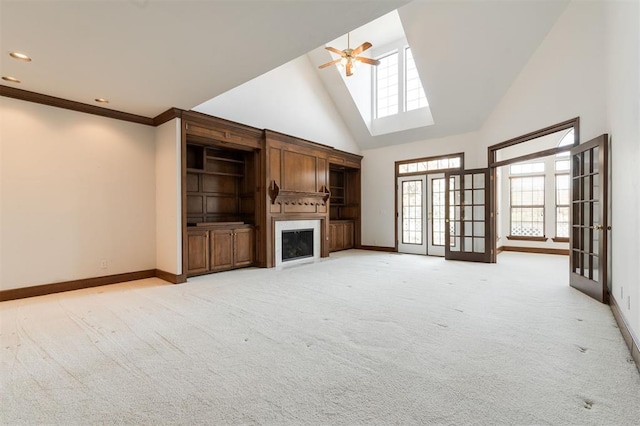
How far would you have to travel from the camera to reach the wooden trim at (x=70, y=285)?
3934 mm

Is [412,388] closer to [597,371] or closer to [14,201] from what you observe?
[597,371]

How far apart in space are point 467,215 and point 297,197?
4037mm

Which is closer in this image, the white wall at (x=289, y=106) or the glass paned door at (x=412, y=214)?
the white wall at (x=289, y=106)

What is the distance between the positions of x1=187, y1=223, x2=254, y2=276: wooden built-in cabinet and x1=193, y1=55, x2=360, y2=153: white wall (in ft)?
6.94

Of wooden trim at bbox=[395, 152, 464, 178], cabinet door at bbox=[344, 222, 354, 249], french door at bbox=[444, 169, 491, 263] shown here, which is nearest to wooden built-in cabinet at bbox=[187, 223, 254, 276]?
cabinet door at bbox=[344, 222, 354, 249]

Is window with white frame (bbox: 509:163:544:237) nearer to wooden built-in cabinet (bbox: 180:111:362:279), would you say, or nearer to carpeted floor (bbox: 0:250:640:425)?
carpeted floor (bbox: 0:250:640:425)

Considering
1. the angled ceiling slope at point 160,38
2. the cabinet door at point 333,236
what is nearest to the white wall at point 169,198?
the angled ceiling slope at point 160,38

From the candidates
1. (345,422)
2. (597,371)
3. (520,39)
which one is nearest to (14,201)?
(345,422)

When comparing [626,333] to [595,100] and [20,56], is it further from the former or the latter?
[20,56]

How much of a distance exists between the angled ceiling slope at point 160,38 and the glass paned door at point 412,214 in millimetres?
5771

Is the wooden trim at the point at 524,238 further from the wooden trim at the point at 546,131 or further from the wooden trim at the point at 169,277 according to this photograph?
the wooden trim at the point at 169,277

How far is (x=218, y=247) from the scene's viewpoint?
5570 millimetres

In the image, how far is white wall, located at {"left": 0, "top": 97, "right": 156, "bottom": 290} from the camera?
3947mm

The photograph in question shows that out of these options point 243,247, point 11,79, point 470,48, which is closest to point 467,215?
point 470,48
